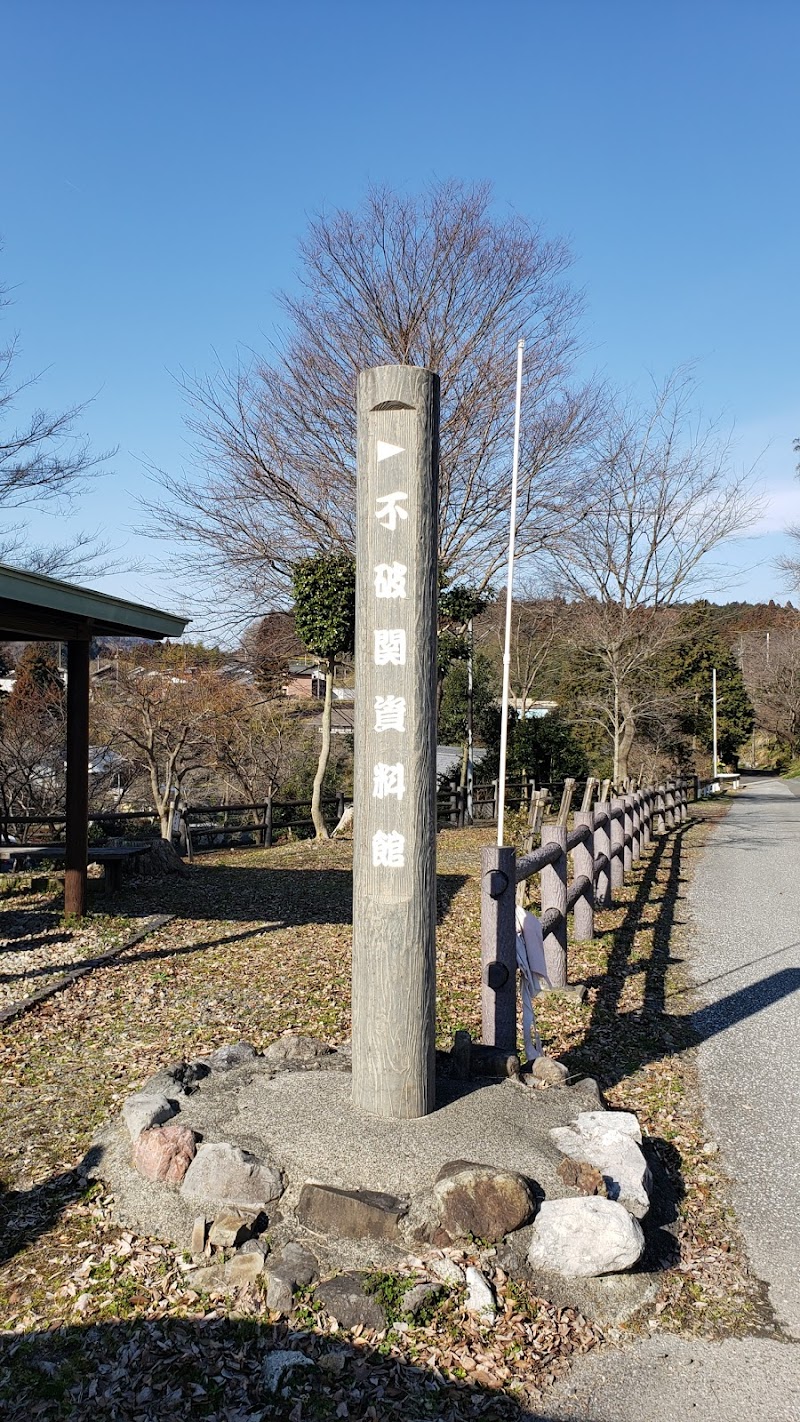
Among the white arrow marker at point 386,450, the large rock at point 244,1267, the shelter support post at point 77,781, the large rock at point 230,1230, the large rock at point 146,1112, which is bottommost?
the large rock at point 244,1267

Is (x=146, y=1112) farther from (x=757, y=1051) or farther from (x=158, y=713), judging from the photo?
(x=158, y=713)

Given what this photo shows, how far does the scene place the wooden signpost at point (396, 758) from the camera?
3754 millimetres

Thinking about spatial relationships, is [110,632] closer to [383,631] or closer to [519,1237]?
[383,631]

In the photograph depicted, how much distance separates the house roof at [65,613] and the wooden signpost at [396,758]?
3.69 meters

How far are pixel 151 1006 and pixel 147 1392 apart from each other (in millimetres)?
3592

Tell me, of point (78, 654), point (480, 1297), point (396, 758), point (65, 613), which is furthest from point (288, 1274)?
point (78, 654)

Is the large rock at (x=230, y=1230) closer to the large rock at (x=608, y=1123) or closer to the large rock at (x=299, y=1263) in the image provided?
the large rock at (x=299, y=1263)

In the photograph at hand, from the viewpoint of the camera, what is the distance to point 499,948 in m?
4.72

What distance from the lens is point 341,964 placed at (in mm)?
7219

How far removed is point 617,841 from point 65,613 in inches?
231

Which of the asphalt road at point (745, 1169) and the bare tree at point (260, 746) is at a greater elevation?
the bare tree at point (260, 746)

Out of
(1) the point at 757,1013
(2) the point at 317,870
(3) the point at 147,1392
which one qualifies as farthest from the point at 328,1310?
(2) the point at 317,870

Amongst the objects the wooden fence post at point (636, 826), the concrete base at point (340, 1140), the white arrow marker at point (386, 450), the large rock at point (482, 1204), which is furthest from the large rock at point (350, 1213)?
the wooden fence post at point (636, 826)

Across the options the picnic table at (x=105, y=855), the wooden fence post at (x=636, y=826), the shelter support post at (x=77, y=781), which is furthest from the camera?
the wooden fence post at (x=636, y=826)
